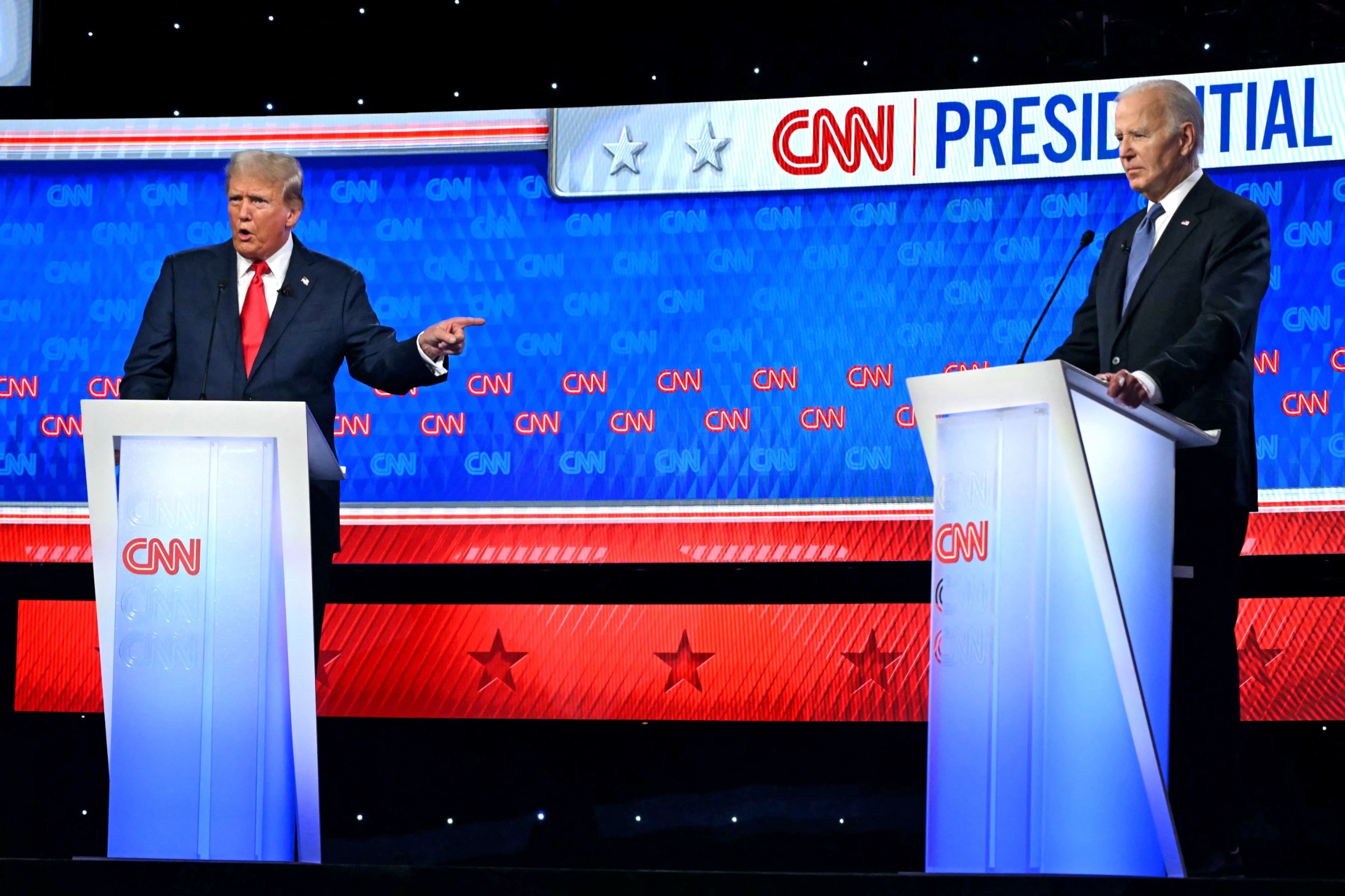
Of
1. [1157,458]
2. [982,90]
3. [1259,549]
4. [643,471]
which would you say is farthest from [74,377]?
[1259,549]

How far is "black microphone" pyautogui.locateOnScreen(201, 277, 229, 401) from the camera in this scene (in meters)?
2.73

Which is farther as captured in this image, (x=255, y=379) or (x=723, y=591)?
(x=723, y=591)

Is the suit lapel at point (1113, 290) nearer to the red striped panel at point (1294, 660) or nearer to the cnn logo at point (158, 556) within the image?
the red striped panel at point (1294, 660)

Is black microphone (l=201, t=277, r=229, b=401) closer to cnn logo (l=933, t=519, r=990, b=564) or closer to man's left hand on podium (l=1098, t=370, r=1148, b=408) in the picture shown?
cnn logo (l=933, t=519, r=990, b=564)

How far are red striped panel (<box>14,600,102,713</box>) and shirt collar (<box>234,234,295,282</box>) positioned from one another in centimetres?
120

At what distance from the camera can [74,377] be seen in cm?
366

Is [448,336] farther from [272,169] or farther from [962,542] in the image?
[962,542]

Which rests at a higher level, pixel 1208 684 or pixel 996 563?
pixel 996 563

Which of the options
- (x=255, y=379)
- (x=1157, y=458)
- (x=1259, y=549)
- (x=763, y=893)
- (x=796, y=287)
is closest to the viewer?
(x=763, y=893)

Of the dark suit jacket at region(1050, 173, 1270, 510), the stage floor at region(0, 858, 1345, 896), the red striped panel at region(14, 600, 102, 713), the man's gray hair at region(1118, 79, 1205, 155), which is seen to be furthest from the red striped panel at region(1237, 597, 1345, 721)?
the red striped panel at region(14, 600, 102, 713)

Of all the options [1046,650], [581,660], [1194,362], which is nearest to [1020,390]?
[1046,650]

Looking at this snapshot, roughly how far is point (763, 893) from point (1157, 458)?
0.90 metres

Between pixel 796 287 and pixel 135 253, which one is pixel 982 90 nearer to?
pixel 796 287

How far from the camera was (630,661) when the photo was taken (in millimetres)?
3477
